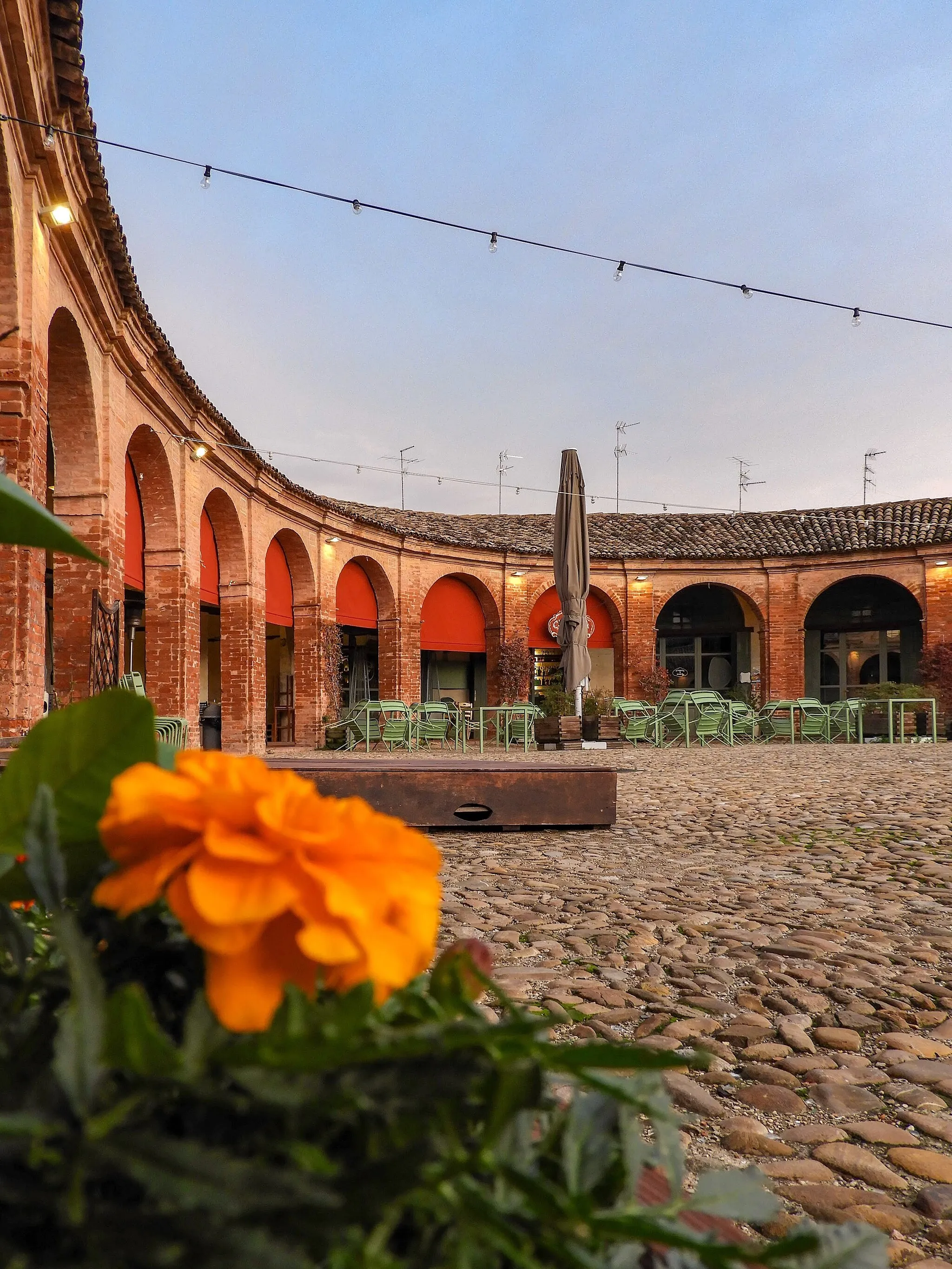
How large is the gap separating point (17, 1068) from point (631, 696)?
67.7 ft

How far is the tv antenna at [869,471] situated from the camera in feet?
79.5

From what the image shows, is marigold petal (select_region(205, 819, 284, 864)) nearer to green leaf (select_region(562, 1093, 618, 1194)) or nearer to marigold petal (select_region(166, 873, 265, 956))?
marigold petal (select_region(166, 873, 265, 956))

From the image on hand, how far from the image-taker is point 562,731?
48.9 feet

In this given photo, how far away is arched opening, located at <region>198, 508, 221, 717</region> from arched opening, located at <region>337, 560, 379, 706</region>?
2.61 meters

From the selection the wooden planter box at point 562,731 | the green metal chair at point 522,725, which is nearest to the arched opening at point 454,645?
the green metal chair at point 522,725

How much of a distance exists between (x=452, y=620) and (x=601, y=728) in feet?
18.7

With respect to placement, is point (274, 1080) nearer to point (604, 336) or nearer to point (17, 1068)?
point (17, 1068)

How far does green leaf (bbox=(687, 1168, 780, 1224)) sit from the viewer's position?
1.38ft

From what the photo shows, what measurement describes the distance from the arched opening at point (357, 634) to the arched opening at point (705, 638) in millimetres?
7679

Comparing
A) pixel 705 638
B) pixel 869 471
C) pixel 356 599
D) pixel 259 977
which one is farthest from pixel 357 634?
pixel 259 977

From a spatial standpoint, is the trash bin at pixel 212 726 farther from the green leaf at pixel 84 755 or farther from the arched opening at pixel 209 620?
the green leaf at pixel 84 755

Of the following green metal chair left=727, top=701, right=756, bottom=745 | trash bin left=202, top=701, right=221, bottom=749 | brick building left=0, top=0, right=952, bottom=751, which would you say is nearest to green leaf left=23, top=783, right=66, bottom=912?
brick building left=0, top=0, right=952, bottom=751

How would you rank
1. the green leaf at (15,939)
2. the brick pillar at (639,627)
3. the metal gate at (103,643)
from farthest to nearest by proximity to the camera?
the brick pillar at (639,627)
the metal gate at (103,643)
the green leaf at (15,939)

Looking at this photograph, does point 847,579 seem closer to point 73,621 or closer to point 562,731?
point 562,731
